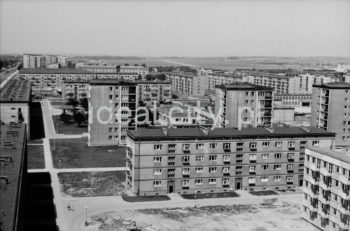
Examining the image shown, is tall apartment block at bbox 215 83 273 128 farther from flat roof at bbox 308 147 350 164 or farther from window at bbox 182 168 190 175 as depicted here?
Result: flat roof at bbox 308 147 350 164

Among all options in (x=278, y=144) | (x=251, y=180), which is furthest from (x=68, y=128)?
(x=278, y=144)

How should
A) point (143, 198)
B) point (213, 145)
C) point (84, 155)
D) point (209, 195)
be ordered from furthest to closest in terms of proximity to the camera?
point (84, 155), point (213, 145), point (209, 195), point (143, 198)

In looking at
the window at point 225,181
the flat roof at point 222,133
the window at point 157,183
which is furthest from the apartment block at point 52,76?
the window at point 157,183

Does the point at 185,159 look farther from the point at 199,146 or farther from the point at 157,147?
the point at 157,147

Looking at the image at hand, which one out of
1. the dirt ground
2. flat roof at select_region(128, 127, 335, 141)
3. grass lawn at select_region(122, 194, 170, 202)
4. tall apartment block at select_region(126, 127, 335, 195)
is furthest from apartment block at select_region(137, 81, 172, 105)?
the dirt ground

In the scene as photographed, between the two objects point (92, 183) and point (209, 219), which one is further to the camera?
point (92, 183)

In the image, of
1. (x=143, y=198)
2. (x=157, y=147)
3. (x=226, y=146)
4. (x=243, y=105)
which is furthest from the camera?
(x=243, y=105)

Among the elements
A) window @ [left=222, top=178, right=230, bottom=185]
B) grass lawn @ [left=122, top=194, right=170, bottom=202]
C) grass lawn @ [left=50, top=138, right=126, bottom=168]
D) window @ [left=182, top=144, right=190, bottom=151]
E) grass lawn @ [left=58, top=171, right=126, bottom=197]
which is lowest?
grass lawn @ [left=50, top=138, right=126, bottom=168]
